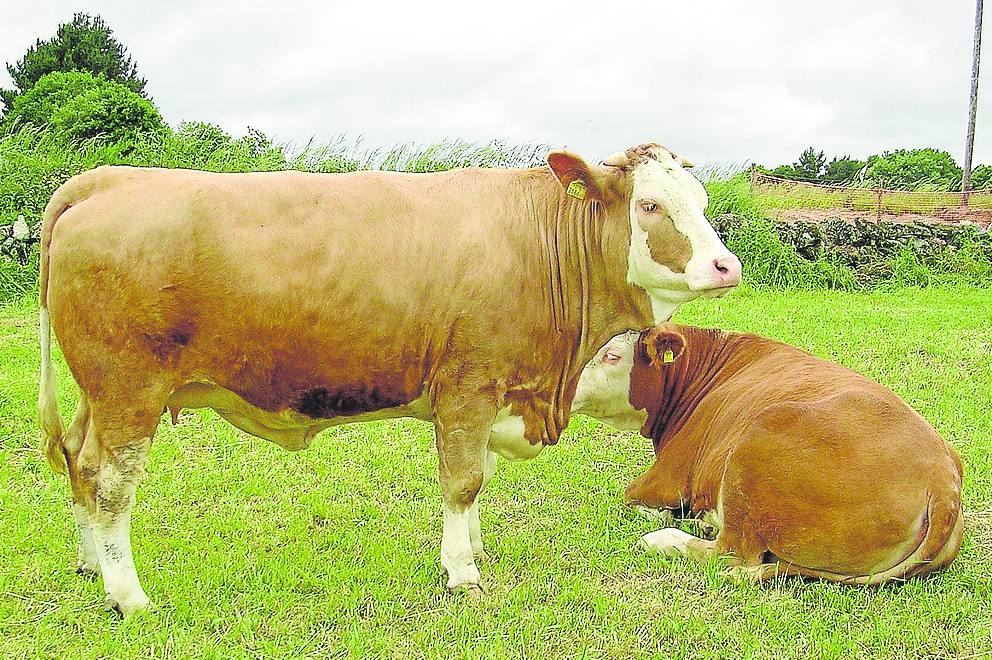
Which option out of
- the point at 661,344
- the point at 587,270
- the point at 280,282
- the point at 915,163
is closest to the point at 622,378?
the point at 661,344

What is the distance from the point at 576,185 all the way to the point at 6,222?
35.9 feet

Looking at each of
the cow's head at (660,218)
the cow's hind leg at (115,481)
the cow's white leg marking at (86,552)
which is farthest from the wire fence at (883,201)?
the cow's hind leg at (115,481)

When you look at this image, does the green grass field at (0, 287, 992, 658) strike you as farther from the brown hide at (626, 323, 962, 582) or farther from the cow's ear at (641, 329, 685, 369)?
the cow's ear at (641, 329, 685, 369)

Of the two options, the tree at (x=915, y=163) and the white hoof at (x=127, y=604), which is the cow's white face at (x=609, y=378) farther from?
the tree at (x=915, y=163)

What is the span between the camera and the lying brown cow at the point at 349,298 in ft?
12.2

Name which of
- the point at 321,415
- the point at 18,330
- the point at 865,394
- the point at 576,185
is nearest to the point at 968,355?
the point at 865,394

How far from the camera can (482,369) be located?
4027mm

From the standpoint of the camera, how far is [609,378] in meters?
5.69

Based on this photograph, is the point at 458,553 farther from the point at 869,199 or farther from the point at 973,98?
the point at 973,98

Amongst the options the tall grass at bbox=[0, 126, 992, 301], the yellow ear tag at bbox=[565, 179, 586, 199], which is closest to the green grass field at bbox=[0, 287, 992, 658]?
the yellow ear tag at bbox=[565, 179, 586, 199]

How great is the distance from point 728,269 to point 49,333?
299 centimetres

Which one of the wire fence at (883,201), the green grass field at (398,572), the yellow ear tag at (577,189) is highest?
the wire fence at (883,201)

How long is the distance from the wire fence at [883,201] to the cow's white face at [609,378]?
12.2 metres

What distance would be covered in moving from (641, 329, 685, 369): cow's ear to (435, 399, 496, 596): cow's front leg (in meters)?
1.65
